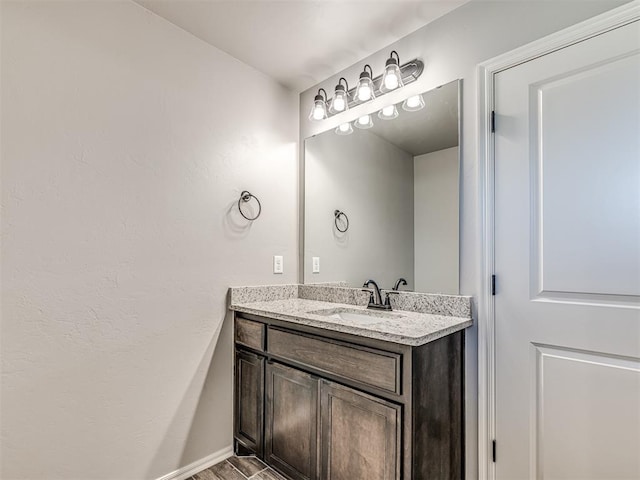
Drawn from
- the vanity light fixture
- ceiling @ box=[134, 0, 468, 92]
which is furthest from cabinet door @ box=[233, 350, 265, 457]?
ceiling @ box=[134, 0, 468, 92]

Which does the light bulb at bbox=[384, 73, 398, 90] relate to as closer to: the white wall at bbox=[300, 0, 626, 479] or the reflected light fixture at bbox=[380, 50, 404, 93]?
the reflected light fixture at bbox=[380, 50, 404, 93]

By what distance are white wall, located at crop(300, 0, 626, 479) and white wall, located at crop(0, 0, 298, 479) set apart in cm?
115

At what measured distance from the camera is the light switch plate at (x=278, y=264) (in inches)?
91.6

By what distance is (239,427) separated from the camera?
2.03 m

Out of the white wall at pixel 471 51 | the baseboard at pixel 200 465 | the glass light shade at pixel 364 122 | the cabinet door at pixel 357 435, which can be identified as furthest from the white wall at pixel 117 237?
the white wall at pixel 471 51

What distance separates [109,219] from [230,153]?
79cm

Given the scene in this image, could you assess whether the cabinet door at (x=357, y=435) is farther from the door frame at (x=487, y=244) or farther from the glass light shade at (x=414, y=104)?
the glass light shade at (x=414, y=104)

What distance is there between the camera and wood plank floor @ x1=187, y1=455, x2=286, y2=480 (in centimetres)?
183

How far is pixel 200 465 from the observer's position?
1909mm

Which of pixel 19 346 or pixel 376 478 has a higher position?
pixel 19 346

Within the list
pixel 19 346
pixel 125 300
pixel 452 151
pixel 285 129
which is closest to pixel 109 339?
pixel 125 300

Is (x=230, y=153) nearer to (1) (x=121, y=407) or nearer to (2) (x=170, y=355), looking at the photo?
(2) (x=170, y=355)

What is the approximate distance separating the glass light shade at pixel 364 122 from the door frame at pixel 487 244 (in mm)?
659

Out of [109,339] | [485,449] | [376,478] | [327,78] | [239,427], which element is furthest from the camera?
[327,78]
